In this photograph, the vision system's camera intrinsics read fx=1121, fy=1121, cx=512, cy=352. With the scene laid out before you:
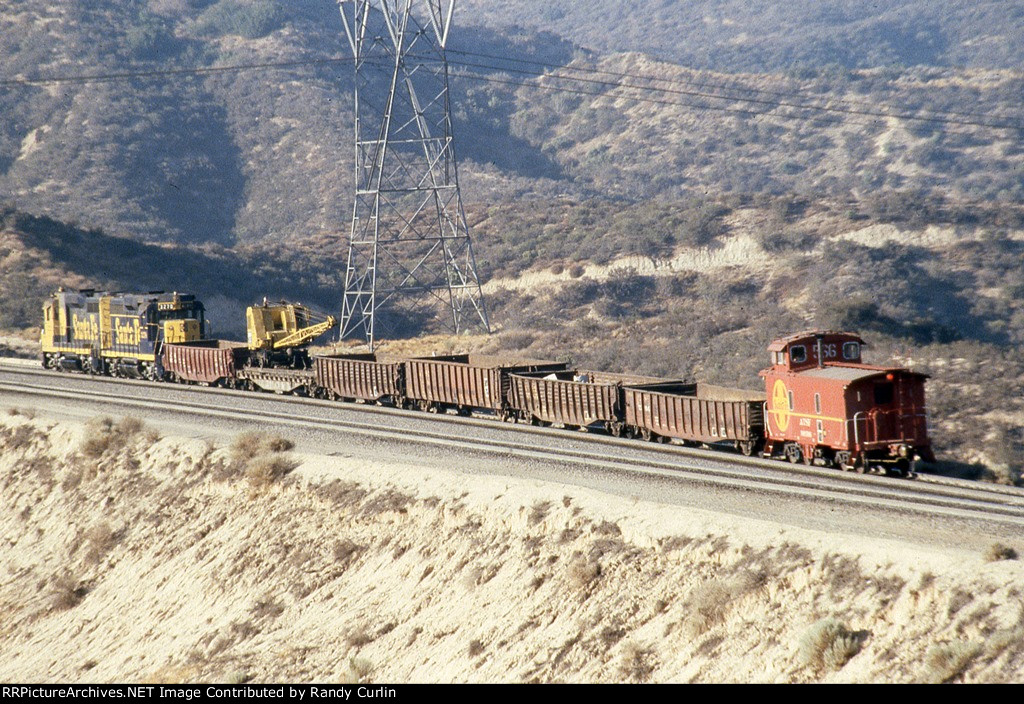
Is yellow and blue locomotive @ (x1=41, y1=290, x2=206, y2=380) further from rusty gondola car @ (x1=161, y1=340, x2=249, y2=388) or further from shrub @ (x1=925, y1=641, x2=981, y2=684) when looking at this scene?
shrub @ (x1=925, y1=641, x2=981, y2=684)

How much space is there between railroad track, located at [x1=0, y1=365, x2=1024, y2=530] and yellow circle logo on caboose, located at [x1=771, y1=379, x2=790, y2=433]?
103 centimetres

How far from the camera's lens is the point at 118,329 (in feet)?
151

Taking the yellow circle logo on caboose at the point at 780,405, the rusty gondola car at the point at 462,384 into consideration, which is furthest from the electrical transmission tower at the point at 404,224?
the yellow circle logo on caboose at the point at 780,405

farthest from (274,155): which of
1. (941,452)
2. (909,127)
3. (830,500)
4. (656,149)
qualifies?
(830,500)

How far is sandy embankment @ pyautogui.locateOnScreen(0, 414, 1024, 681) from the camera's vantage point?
15617 millimetres

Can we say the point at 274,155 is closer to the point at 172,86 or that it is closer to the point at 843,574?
the point at 172,86

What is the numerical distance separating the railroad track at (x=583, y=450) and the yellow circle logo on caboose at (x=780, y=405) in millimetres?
1026

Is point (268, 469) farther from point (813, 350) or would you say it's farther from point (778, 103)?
point (778, 103)

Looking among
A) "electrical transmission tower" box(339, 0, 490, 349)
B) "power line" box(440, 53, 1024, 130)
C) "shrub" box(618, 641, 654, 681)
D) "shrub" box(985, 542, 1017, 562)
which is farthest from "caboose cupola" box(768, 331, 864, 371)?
"power line" box(440, 53, 1024, 130)

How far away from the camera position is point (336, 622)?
2078 centimetres

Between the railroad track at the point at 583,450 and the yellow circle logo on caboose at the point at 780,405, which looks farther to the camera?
the yellow circle logo on caboose at the point at 780,405

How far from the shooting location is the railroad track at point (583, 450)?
21.1 metres

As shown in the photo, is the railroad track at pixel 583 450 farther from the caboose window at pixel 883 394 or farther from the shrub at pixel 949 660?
the shrub at pixel 949 660

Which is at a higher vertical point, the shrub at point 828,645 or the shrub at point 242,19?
the shrub at point 242,19
